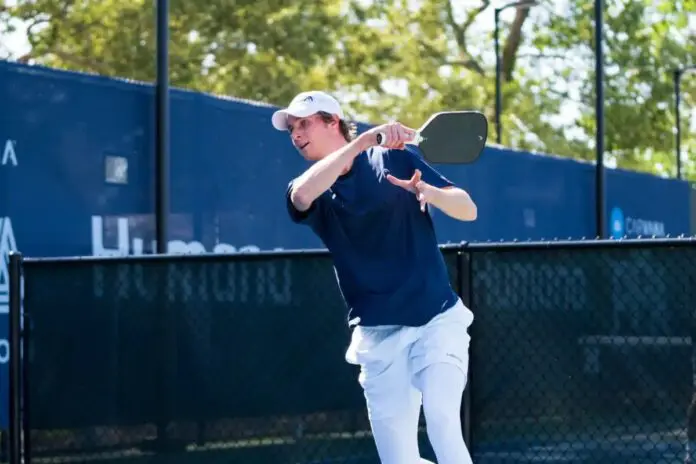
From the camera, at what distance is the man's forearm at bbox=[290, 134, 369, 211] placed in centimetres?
Answer: 480

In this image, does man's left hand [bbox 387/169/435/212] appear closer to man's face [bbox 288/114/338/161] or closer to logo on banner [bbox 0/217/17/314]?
man's face [bbox 288/114/338/161]

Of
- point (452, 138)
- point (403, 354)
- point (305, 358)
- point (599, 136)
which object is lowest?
point (305, 358)

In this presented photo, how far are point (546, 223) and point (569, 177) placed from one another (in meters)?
1.19

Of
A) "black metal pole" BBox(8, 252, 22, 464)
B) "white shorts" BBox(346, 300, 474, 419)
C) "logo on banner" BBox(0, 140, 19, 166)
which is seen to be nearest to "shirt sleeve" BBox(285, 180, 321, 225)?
"white shorts" BBox(346, 300, 474, 419)

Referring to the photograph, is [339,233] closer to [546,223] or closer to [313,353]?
[313,353]

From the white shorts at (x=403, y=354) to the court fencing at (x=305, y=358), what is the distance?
1.96 metres

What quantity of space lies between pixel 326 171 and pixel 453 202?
1.53 ft

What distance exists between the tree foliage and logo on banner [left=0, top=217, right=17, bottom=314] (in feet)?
55.1

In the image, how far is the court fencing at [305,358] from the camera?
6.99 meters

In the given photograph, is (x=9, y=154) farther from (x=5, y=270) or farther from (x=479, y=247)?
(x=479, y=247)

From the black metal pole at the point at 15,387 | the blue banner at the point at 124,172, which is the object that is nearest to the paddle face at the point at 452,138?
the black metal pole at the point at 15,387

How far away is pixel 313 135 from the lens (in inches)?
204


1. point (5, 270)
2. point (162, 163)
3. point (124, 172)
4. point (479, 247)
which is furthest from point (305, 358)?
point (124, 172)

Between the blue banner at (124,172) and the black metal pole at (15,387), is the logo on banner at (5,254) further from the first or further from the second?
the black metal pole at (15,387)
